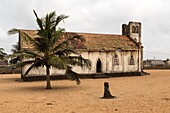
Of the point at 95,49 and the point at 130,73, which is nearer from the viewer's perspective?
the point at 95,49

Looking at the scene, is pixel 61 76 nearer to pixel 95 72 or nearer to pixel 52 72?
pixel 52 72

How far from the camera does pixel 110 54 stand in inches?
1335

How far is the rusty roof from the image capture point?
3262 cm

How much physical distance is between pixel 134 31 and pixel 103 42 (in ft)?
22.8

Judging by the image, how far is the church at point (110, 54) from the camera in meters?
32.5

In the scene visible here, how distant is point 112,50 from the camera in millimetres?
33844

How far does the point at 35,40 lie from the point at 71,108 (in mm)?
9773

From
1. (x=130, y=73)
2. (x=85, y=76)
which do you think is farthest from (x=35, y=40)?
(x=130, y=73)

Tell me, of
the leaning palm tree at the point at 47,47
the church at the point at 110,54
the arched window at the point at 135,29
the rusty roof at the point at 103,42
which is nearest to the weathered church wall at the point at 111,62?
the church at the point at 110,54

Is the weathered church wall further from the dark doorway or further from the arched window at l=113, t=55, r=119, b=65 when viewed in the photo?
the dark doorway

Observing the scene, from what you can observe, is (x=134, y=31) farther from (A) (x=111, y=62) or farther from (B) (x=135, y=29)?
(A) (x=111, y=62)

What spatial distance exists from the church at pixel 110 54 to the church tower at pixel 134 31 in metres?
1.05

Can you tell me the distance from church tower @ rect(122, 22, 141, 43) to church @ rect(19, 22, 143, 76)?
1.05 metres

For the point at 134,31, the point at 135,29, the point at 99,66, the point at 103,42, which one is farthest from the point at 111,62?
the point at 135,29
